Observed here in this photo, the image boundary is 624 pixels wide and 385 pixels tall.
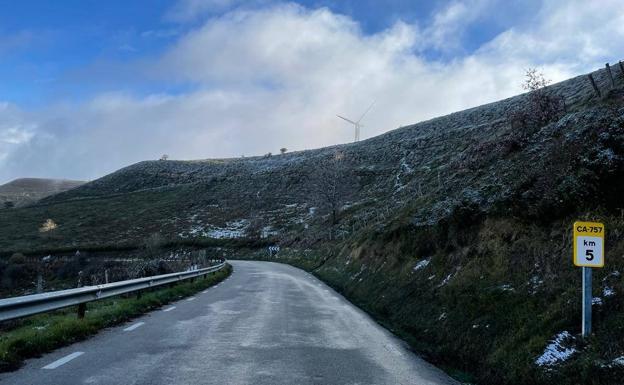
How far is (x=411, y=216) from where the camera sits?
20641mm

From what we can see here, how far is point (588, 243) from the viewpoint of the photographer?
6.63m

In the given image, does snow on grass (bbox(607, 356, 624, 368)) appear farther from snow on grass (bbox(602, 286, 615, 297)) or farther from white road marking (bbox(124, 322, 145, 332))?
white road marking (bbox(124, 322, 145, 332))

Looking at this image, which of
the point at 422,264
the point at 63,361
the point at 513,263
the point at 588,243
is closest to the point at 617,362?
the point at 588,243

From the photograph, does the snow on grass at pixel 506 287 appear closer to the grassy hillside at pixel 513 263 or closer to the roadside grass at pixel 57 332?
the grassy hillside at pixel 513 263

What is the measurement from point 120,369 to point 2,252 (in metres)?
68.3

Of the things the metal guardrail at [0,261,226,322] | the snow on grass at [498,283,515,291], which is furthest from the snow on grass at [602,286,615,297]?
the metal guardrail at [0,261,226,322]

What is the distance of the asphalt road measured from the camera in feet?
20.6

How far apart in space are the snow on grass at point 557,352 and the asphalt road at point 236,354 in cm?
131

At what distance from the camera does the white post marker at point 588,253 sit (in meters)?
6.52

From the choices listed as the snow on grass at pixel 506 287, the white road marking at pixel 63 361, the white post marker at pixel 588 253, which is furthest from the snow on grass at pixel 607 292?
the white road marking at pixel 63 361

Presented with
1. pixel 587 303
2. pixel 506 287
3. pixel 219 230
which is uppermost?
pixel 219 230

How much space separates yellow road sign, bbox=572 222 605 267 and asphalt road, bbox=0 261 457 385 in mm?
2515

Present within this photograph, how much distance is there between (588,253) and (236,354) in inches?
211

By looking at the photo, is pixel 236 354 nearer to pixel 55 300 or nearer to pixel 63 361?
pixel 63 361
